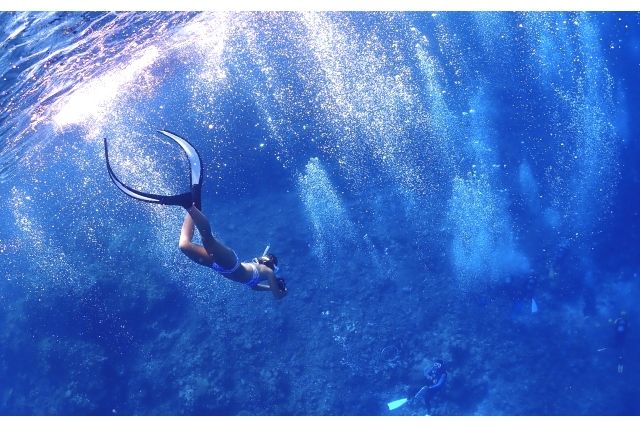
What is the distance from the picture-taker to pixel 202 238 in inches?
183

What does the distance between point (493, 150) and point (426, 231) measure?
4.41 meters

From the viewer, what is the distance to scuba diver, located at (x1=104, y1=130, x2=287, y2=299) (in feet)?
12.8

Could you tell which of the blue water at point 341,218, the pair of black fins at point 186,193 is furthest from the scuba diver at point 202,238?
the blue water at point 341,218

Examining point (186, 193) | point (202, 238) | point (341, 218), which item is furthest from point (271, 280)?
point (341, 218)

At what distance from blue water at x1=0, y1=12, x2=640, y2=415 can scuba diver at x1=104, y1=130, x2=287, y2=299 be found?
6.35 m

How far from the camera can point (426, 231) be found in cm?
1311

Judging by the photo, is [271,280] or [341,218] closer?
[271,280]

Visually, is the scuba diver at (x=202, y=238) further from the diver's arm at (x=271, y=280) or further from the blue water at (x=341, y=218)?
the blue water at (x=341, y=218)

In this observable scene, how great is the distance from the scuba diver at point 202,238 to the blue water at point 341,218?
20.8 ft

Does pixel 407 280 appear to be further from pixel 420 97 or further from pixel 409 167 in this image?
pixel 420 97

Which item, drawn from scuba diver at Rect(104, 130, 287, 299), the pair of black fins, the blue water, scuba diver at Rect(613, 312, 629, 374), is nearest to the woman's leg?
scuba diver at Rect(104, 130, 287, 299)

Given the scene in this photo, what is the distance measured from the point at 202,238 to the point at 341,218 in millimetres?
9513

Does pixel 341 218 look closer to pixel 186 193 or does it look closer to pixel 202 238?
pixel 202 238
